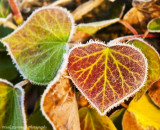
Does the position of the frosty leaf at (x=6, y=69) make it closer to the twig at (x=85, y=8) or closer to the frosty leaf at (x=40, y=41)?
the frosty leaf at (x=40, y=41)

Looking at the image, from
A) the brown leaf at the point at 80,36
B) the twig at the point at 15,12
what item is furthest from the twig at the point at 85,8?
the twig at the point at 15,12

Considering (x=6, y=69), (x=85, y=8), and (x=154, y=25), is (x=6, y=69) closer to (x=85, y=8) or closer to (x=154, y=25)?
(x=85, y=8)

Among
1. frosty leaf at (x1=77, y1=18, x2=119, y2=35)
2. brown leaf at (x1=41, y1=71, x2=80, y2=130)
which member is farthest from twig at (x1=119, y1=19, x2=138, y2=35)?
brown leaf at (x1=41, y1=71, x2=80, y2=130)

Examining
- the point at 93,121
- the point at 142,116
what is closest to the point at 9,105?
the point at 93,121

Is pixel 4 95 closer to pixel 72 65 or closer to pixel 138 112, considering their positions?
pixel 72 65

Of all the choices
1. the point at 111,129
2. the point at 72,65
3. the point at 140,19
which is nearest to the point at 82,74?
the point at 72,65

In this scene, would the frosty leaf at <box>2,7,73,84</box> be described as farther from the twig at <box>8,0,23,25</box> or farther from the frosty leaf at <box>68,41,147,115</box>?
the twig at <box>8,0,23,25</box>
